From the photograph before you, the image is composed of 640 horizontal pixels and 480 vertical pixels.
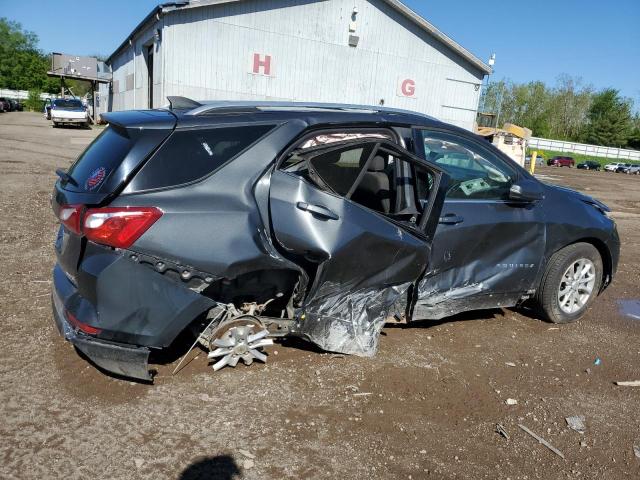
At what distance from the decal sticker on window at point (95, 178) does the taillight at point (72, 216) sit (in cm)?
14

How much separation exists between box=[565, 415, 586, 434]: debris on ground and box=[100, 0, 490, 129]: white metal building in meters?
18.2

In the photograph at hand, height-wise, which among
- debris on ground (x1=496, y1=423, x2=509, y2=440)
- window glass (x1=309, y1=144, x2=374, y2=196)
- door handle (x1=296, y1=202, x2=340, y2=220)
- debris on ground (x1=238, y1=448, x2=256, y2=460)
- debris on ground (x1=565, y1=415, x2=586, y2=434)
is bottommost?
debris on ground (x1=238, y1=448, x2=256, y2=460)

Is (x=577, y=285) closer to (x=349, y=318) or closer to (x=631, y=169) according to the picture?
(x=349, y=318)

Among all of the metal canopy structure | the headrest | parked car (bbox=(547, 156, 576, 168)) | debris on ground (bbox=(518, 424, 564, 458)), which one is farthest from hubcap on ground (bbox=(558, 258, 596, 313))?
parked car (bbox=(547, 156, 576, 168))

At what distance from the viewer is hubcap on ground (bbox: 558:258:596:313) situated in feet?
15.5

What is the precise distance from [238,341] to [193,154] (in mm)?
1230

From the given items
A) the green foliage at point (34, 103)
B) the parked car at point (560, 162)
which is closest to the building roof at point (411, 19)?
the parked car at point (560, 162)

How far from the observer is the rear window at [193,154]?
2936 millimetres

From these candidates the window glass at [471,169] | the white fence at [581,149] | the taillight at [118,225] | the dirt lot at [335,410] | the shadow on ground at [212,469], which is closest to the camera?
the shadow on ground at [212,469]

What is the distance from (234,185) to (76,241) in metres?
0.96

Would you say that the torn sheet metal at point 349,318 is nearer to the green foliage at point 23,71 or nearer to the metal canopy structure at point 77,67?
the metal canopy structure at point 77,67

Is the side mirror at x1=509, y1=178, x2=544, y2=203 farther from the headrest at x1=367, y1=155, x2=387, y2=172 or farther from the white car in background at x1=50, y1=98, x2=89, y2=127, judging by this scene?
the white car in background at x1=50, y1=98, x2=89, y2=127

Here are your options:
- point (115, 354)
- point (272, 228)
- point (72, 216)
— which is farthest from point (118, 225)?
point (272, 228)

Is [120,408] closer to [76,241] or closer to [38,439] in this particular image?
[38,439]
